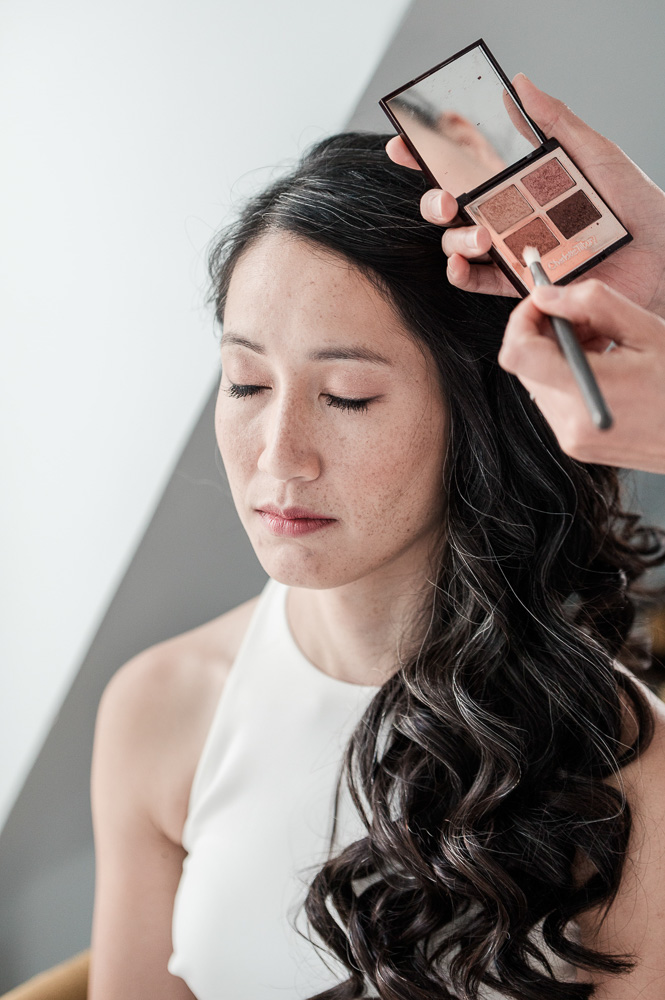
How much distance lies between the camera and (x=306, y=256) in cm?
83

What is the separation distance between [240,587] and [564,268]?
909mm

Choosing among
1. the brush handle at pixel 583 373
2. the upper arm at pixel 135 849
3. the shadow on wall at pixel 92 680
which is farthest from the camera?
the shadow on wall at pixel 92 680

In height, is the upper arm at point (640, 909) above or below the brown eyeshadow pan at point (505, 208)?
below

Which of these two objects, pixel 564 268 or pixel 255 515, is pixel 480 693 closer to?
pixel 255 515

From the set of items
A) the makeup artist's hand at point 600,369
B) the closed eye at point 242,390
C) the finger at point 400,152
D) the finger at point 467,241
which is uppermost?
the finger at point 400,152

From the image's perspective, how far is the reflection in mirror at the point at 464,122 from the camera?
0.69 meters

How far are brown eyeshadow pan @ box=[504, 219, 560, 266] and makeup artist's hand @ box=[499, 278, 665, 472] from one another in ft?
0.49

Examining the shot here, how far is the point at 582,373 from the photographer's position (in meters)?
0.49

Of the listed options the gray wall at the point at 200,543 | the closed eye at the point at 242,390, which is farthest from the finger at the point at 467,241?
the gray wall at the point at 200,543

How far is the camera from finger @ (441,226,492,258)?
70 cm

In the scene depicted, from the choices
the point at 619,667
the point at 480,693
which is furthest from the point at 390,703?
the point at 619,667

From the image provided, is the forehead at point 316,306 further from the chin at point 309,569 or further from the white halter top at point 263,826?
the white halter top at point 263,826

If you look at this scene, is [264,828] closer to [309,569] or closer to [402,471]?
[309,569]

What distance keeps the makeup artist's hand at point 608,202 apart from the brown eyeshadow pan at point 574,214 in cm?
6
